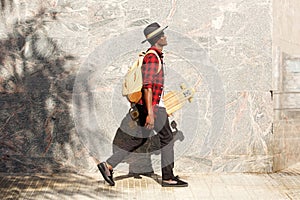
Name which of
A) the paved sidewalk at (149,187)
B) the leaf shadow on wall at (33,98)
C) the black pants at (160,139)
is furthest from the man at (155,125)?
the leaf shadow on wall at (33,98)

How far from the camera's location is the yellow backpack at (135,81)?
7617 mm

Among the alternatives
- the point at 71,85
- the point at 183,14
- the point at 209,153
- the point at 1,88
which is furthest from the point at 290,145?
the point at 1,88

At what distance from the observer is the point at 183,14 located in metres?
8.27

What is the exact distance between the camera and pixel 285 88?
8617 mm

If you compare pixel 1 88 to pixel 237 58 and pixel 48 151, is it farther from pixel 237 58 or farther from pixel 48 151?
pixel 237 58

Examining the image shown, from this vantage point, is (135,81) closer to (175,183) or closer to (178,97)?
(178,97)

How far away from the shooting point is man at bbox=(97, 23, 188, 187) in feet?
25.2

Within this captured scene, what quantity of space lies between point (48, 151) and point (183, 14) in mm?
2571

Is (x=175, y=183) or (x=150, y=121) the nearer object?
(x=150, y=121)

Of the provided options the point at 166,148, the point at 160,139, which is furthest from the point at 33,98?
the point at 166,148

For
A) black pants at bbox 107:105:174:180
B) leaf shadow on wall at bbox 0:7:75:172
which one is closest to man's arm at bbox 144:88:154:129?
black pants at bbox 107:105:174:180

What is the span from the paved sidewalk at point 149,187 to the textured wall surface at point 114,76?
246 millimetres

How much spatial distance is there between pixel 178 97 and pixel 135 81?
93 centimetres

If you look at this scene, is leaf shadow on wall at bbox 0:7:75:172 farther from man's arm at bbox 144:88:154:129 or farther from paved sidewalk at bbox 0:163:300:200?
man's arm at bbox 144:88:154:129
